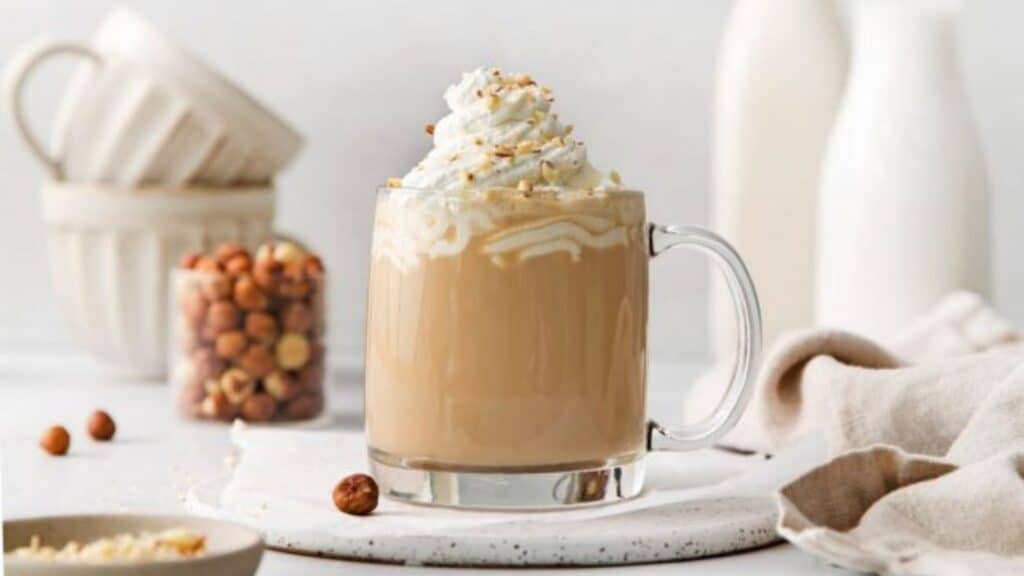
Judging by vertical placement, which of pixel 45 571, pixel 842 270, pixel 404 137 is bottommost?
pixel 45 571

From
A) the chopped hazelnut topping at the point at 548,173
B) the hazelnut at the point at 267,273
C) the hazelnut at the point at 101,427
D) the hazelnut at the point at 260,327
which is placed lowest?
the hazelnut at the point at 101,427

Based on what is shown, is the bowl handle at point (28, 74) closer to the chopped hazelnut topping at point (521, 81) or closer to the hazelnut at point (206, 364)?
the hazelnut at point (206, 364)

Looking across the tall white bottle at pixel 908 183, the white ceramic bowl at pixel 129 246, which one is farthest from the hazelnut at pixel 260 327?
the tall white bottle at pixel 908 183

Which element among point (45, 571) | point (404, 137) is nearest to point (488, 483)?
point (45, 571)

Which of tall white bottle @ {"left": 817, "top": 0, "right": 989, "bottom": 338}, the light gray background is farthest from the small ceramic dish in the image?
the light gray background

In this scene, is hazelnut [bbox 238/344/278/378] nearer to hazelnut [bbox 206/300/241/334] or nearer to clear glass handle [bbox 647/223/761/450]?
hazelnut [bbox 206/300/241/334]

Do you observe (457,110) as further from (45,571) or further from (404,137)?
(404,137)
